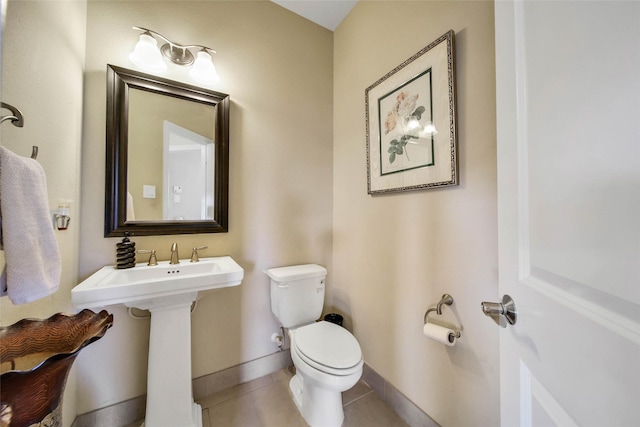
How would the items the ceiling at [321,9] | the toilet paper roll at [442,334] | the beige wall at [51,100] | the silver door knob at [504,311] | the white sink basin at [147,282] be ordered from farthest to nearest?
the ceiling at [321,9] < the toilet paper roll at [442,334] < the white sink basin at [147,282] < the beige wall at [51,100] < the silver door knob at [504,311]

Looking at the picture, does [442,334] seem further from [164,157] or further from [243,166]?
[164,157]

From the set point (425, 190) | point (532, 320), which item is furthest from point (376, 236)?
point (532, 320)

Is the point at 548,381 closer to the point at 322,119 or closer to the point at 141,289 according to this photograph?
the point at 141,289

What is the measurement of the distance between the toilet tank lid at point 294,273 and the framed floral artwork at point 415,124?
696 mm

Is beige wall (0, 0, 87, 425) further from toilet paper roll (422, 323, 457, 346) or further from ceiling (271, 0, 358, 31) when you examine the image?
toilet paper roll (422, 323, 457, 346)

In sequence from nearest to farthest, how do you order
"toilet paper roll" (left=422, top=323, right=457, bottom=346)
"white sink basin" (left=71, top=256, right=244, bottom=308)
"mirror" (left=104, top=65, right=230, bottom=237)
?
1. "white sink basin" (left=71, top=256, right=244, bottom=308)
2. "toilet paper roll" (left=422, top=323, right=457, bottom=346)
3. "mirror" (left=104, top=65, right=230, bottom=237)

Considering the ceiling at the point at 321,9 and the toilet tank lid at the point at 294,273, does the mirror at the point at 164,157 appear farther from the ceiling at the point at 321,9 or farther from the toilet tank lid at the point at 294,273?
the ceiling at the point at 321,9

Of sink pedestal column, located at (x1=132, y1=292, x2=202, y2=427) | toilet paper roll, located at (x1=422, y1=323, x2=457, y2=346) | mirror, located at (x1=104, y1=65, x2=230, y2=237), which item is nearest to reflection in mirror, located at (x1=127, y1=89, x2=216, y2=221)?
mirror, located at (x1=104, y1=65, x2=230, y2=237)

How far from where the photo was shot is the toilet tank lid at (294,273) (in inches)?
57.7

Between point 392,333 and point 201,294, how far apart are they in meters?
1.20

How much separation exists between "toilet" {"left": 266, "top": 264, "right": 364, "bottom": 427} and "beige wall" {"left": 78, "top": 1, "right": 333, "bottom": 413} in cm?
22

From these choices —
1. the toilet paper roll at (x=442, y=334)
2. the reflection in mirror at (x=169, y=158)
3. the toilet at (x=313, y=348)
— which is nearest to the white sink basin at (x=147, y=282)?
the reflection in mirror at (x=169, y=158)

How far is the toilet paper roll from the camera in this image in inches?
39.0

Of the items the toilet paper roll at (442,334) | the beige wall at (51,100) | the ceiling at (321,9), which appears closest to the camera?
the beige wall at (51,100)
